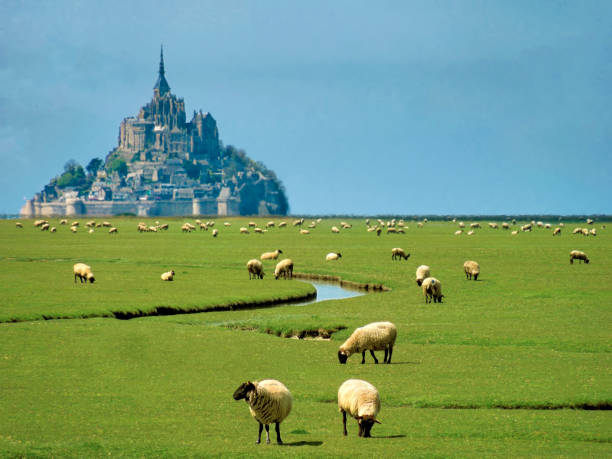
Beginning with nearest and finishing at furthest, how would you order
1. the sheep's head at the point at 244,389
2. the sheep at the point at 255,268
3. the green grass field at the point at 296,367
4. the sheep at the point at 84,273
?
the sheep's head at the point at 244,389 < the green grass field at the point at 296,367 < the sheep at the point at 84,273 < the sheep at the point at 255,268

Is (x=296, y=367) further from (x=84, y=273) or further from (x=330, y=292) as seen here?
(x=84, y=273)

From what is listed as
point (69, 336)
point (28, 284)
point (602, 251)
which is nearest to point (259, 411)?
point (69, 336)

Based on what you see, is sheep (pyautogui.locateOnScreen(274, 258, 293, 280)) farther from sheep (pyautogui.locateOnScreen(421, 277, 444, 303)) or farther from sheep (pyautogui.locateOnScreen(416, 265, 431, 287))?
sheep (pyautogui.locateOnScreen(421, 277, 444, 303))

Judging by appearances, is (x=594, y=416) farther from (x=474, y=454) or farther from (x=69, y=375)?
(x=69, y=375)

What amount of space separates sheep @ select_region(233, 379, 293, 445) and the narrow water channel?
2800 cm

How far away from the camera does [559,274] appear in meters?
54.5

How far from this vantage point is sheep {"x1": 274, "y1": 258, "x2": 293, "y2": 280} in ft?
182

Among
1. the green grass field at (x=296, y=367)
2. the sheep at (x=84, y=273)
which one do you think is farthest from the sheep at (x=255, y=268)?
the sheep at (x=84, y=273)

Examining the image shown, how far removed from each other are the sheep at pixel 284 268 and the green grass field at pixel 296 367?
7.31ft

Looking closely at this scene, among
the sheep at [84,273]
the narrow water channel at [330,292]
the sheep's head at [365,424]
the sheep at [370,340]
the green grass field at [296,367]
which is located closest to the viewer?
the sheep's head at [365,424]

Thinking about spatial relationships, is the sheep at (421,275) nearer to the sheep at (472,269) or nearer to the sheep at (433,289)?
the sheep at (472,269)

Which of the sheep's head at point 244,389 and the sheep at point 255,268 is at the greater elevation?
the sheep's head at point 244,389

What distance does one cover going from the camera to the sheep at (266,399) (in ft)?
53.1

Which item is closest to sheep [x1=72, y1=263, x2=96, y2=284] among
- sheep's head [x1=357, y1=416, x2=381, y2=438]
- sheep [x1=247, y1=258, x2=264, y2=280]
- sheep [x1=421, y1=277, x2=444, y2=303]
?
sheep [x1=247, y1=258, x2=264, y2=280]
